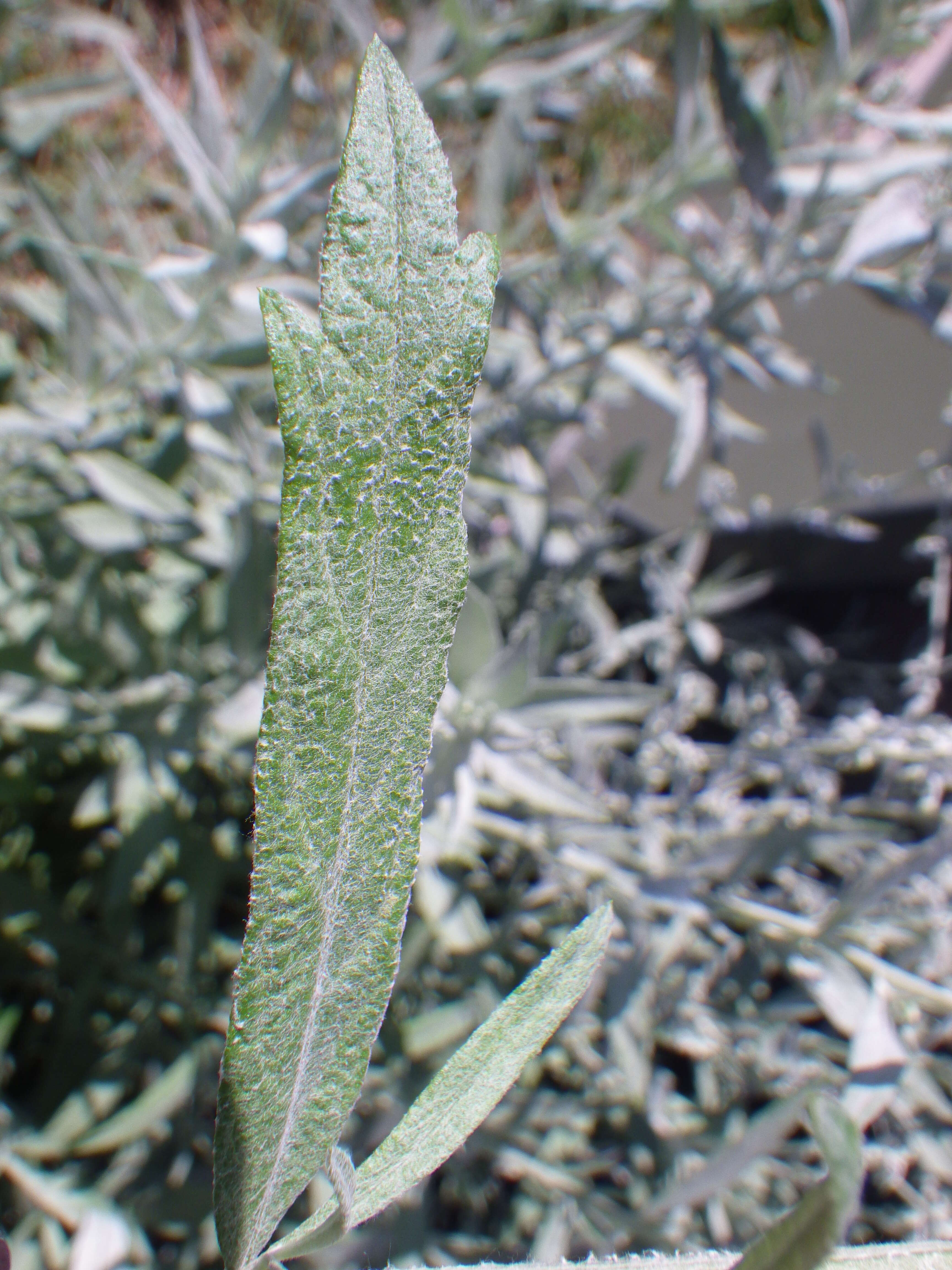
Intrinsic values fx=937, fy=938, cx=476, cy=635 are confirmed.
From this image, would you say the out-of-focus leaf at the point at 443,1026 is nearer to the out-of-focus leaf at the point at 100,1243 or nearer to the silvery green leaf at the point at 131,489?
the out-of-focus leaf at the point at 100,1243

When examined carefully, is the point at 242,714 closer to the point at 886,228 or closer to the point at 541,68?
the point at 886,228

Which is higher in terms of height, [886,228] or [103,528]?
[886,228]

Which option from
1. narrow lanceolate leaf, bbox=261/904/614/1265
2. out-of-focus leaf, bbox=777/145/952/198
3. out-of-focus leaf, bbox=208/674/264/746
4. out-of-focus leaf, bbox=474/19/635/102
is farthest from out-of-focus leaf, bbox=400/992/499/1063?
out-of-focus leaf, bbox=474/19/635/102

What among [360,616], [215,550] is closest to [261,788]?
[360,616]

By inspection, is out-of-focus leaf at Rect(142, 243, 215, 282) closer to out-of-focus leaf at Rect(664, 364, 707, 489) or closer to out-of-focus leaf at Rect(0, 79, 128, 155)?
out-of-focus leaf at Rect(0, 79, 128, 155)

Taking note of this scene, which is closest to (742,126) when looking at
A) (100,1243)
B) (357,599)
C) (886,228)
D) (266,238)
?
(886,228)

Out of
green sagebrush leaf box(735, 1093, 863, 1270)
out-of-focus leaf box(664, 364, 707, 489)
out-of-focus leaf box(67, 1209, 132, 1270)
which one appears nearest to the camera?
green sagebrush leaf box(735, 1093, 863, 1270)
